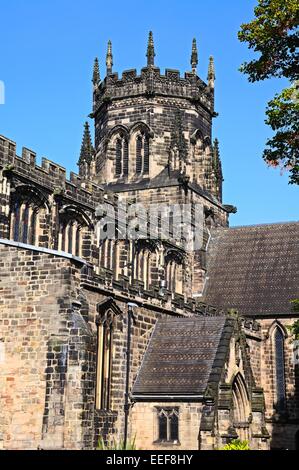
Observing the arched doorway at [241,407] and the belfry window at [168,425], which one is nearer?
the belfry window at [168,425]

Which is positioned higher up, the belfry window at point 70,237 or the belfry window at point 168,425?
the belfry window at point 70,237

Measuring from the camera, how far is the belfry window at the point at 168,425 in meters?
25.0

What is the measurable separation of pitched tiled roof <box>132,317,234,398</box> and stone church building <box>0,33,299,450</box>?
0.18 ft

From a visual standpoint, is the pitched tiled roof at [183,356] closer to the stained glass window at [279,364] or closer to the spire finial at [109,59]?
the stained glass window at [279,364]

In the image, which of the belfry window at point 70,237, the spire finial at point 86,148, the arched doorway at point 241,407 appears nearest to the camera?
the arched doorway at point 241,407

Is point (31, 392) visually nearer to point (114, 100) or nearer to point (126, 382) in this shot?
point (126, 382)

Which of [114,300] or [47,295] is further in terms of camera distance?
[114,300]

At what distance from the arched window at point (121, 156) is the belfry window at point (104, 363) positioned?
19693mm

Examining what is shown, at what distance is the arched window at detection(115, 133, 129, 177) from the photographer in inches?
1736

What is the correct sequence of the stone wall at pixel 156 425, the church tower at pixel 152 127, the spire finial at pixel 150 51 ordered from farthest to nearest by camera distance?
the spire finial at pixel 150 51, the church tower at pixel 152 127, the stone wall at pixel 156 425

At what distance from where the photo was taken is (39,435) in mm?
21141

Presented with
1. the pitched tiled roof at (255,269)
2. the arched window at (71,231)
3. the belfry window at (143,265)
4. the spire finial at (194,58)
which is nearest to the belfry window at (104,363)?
the arched window at (71,231)
